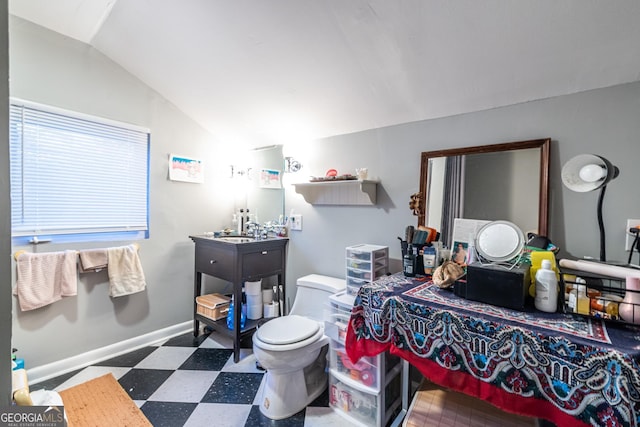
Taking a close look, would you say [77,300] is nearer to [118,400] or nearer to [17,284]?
[17,284]

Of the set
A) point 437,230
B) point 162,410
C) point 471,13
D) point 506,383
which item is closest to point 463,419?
point 506,383

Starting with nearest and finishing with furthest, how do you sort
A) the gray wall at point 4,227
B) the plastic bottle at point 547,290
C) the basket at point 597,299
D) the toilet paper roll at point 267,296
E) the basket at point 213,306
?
the gray wall at point 4,227 → the basket at point 597,299 → the plastic bottle at point 547,290 → the basket at point 213,306 → the toilet paper roll at point 267,296

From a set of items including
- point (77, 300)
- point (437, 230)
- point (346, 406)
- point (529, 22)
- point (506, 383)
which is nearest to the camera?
point (506, 383)

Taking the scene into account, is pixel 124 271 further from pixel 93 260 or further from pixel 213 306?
pixel 213 306

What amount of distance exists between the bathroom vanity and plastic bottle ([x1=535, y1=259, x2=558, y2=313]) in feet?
5.74

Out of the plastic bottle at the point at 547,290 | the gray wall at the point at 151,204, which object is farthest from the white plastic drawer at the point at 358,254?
the gray wall at the point at 151,204

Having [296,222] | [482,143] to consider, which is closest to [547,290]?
[482,143]

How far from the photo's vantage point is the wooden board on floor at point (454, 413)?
1.19 m

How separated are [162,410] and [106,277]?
3.66 feet

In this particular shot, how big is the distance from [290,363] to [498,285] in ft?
3.71

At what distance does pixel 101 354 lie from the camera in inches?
82.8

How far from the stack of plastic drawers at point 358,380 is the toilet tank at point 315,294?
0.76ft

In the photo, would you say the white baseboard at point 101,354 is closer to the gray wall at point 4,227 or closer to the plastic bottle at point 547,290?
the gray wall at point 4,227

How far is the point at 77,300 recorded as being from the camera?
2008mm
